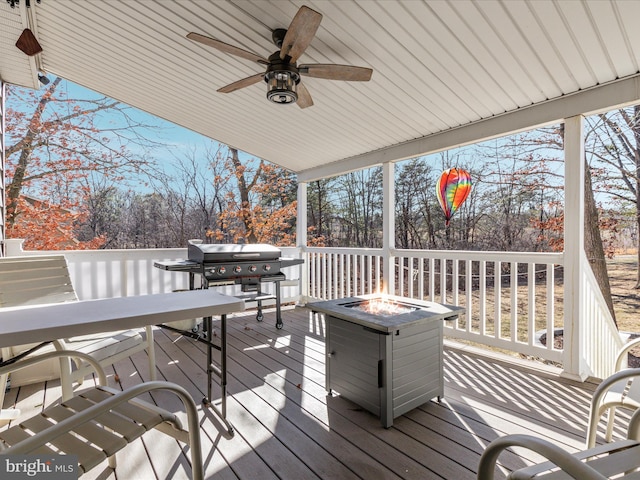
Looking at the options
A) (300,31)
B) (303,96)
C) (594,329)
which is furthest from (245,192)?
(594,329)

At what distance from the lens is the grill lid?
3.80m

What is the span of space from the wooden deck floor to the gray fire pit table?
13cm

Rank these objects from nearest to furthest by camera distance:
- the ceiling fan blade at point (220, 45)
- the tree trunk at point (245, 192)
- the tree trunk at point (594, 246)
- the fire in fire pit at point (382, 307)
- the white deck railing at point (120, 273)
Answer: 1. the ceiling fan blade at point (220, 45)
2. the fire in fire pit at point (382, 307)
3. the white deck railing at point (120, 273)
4. the tree trunk at point (594, 246)
5. the tree trunk at point (245, 192)

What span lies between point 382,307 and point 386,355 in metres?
0.51

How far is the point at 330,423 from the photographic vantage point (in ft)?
7.03

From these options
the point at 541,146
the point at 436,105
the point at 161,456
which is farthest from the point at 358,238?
the point at 161,456

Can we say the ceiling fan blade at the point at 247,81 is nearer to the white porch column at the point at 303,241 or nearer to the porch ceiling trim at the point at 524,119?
the porch ceiling trim at the point at 524,119

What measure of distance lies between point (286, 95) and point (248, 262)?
7.22 feet

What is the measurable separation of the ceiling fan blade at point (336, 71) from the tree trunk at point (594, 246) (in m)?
Result: 5.72

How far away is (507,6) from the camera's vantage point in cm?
209

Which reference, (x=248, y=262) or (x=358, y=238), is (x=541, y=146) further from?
(x=248, y=262)

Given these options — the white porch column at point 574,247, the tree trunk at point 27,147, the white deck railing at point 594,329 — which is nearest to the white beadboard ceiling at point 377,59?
the white porch column at point 574,247

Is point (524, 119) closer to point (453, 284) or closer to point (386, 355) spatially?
point (453, 284)

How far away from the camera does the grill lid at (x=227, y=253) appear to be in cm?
380
